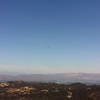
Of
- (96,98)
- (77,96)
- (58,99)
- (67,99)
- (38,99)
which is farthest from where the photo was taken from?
(38,99)

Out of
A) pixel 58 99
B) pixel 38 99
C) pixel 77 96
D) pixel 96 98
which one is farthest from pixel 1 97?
pixel 96 98

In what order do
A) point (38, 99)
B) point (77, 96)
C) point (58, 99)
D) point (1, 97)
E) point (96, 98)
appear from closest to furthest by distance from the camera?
1. point (96, 98)
2. point (77, 96)
3. point (58, 99)
4. point (38, 99)
5. point (1, 97)

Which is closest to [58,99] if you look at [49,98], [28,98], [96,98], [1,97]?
[49,98]

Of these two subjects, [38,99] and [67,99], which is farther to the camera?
→ [38,99]

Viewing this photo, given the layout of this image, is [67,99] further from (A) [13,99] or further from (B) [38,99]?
(A) [13,99]

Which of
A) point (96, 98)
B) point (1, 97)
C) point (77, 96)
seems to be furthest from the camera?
point (1, 97)

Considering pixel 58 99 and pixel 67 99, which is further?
pixel 58 99

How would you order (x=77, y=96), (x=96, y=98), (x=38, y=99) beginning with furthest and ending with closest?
1. (x=38, y=99)
2. (x=77, y=96)
3. (x=96, y=98)

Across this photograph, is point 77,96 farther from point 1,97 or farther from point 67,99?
point 1,97
